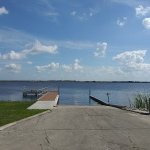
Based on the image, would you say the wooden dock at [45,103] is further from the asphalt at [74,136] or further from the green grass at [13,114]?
the asphalt at [74,136]

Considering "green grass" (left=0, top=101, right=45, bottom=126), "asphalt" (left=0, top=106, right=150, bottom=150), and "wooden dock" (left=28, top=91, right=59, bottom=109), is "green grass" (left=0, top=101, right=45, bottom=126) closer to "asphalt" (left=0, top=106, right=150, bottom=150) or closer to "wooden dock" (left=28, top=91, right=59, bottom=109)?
"asphalt" (left=0, top=106, right=150, bottom=150)

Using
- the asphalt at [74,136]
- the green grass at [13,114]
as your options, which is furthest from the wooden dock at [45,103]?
the asphalt at [74,136]

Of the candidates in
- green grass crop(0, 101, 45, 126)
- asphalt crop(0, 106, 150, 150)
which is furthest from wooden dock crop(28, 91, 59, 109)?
asphalt crop(0, 106, 150, 150)

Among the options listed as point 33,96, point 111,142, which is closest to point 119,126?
point 111,142

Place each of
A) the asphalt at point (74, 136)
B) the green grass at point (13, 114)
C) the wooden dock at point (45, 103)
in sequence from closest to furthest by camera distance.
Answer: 1. the asphalt at point (74, 136)
2. the green grass at point (13, 114)
3. the wooden dock at point (45, 103)

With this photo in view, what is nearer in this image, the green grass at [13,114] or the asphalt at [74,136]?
the asphalt at [74,136]

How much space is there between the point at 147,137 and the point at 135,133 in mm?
1007

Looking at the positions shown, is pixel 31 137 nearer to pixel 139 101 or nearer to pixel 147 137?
pixel 147 137

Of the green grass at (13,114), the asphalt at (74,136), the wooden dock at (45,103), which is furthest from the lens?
the wooden dock at (45,103)

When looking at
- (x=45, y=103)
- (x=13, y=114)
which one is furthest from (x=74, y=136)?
(x=45, y=103)

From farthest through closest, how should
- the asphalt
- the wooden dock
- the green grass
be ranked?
the wooden dock
the green grass
the asphalt

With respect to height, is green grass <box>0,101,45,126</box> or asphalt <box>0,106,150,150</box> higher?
green grass <box>0,101,45,126</box>

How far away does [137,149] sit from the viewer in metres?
10.8

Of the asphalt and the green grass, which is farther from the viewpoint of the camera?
the green grass
